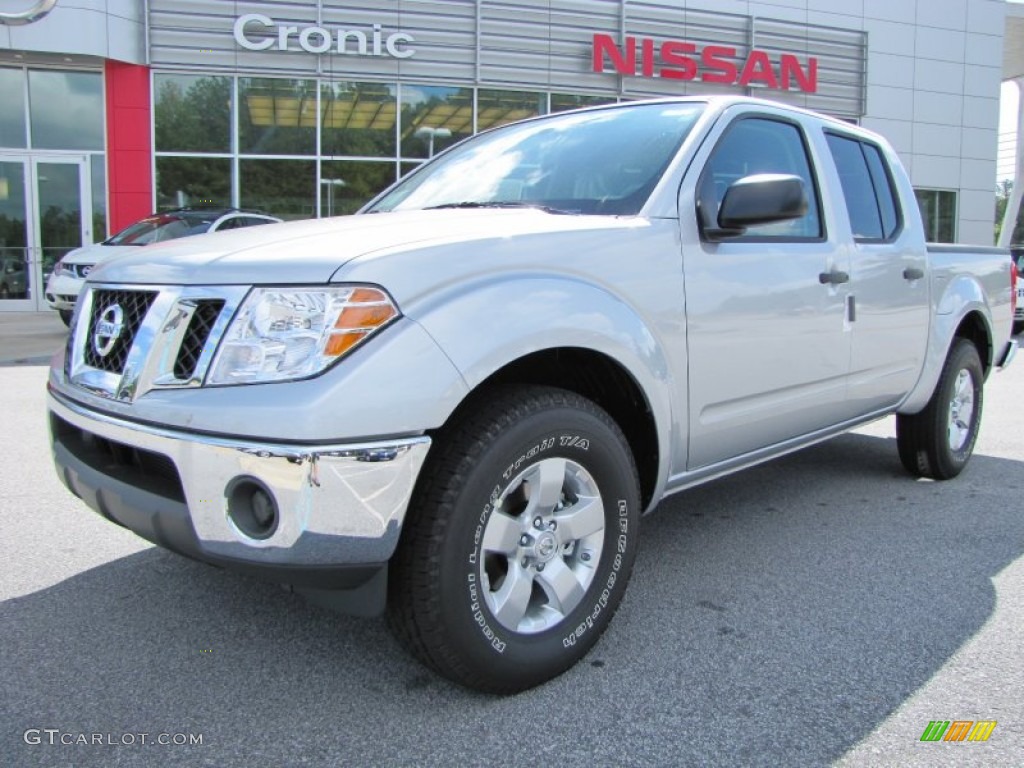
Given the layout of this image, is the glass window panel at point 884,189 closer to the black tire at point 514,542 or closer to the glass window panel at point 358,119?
the black tire at point 514,542

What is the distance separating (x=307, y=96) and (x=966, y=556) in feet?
48.8

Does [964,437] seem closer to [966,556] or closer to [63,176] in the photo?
[966,556]

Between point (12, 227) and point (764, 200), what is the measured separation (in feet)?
52.8

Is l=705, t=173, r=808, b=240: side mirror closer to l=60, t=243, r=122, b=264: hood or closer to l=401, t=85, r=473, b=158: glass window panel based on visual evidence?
l=60, t=243, r=122, b=264: hood

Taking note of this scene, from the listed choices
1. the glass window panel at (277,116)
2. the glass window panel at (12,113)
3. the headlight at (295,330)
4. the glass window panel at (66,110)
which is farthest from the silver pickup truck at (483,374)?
the glass window panel at (12,113)

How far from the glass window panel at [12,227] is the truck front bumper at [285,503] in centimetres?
1563

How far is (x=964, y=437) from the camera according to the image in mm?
4918

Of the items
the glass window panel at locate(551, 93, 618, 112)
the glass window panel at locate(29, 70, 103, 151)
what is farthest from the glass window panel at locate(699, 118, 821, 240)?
the glass window panel at locate(29, 70, 103, 151)

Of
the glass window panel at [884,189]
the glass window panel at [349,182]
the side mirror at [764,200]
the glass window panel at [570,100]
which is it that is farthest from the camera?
the glass window panel at [570,100]

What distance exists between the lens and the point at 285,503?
1.95 meters

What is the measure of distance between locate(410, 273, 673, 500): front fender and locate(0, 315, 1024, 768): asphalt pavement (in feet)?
2.37

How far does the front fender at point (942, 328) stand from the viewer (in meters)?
4.34

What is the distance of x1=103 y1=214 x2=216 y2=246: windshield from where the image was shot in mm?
11000

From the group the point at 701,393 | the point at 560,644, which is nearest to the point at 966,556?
the point at 701,393
